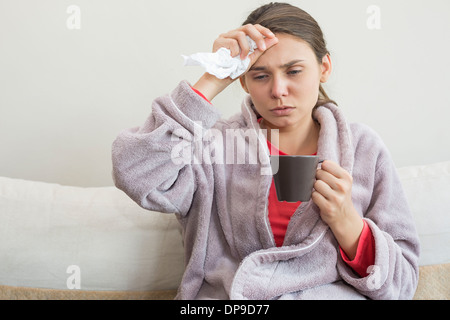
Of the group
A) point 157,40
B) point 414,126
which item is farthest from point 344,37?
point 157,40

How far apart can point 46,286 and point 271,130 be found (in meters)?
0.79

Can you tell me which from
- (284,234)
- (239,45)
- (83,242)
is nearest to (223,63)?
(239,45)

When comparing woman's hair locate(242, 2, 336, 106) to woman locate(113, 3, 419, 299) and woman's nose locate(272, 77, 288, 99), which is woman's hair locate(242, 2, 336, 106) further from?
woman's nose locate(272, 77, 288, 99)

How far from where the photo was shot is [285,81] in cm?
107

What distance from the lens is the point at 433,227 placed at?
126 centimetres

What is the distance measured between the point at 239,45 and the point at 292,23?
0.59 ft

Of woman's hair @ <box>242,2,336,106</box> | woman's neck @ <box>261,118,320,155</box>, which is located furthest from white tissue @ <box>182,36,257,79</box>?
woman's neck @ <box>261,118,320,155</box>

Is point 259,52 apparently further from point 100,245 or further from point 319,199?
point 100,245

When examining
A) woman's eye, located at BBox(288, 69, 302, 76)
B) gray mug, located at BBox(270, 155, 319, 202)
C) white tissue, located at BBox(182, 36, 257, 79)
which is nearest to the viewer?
gray mug, located at BBox(270, 155, 319, 202)

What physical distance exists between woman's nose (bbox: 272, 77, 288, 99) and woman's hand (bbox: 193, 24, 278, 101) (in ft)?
0.24

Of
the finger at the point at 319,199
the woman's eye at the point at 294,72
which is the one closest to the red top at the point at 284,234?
the finger at the point at 319,199

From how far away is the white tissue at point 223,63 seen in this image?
96cm

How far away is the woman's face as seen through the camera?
3.47ft

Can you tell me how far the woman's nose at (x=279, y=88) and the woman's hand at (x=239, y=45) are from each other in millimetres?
75
